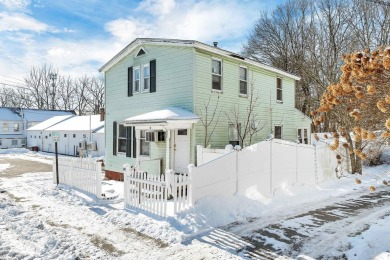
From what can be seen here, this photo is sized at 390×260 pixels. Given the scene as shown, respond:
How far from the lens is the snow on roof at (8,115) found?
3919 cm

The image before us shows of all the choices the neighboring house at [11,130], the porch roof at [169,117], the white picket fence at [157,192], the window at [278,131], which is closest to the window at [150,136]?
the porch roof at [169,117]

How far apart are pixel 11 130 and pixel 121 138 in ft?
115

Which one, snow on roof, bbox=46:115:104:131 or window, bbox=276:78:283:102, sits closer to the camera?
window, bbox=276:78:283:102

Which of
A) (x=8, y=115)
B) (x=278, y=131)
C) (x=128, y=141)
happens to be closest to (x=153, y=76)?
(x=128, y=141)

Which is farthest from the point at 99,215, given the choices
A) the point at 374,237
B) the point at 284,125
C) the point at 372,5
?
the point at 372,5

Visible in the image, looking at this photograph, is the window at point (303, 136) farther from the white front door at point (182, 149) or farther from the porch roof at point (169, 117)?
the porch roof at point (169, 117)

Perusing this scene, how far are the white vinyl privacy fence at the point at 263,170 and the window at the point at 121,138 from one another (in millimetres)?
5526

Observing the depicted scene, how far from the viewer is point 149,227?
632 cm

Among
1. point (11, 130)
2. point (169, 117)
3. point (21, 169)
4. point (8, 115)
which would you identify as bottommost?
point (21, 169)

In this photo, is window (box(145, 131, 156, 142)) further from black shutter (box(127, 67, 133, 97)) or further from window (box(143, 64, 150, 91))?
black shutter (box(127, 67, 133, 97))

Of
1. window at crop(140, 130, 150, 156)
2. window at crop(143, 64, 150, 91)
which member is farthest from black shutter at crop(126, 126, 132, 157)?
window at crop(143, 64, 150, 91)

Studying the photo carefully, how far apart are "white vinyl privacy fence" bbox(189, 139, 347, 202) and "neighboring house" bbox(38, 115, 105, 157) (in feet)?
59.6

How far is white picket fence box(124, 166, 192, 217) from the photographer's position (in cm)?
677

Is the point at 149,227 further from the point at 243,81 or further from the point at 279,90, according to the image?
the point at 279,90
